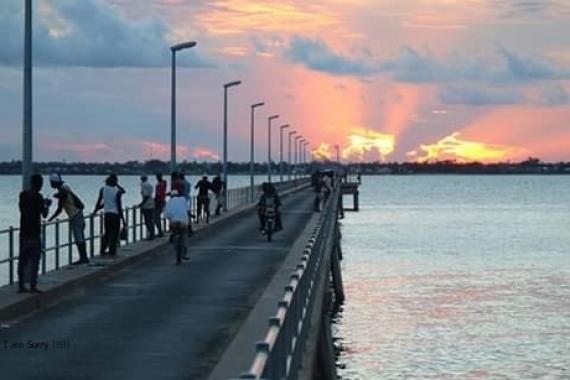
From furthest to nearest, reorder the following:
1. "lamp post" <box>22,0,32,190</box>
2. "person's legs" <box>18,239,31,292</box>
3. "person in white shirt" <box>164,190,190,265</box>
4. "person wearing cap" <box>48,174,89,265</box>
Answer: "person in white shirt" <box>164,190,190,265</box>, "person wearing cap" <box>48,174,89,265</box>, "lamp post" <box>22,0,32,190</box>, "person's legs" <box>18,239,31,292</box>

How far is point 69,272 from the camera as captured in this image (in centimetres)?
2306

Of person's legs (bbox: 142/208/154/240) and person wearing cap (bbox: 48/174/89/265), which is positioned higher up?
person wearing cap (bbox: 48/174/89/265)

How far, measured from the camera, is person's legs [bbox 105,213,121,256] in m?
26.8

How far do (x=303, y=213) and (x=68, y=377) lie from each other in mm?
47590

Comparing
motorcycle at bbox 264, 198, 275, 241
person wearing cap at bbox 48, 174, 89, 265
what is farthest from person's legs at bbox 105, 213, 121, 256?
motorcycle at bbox 264, 198, 275, 241

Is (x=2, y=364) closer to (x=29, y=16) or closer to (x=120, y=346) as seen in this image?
(x=120, y=346)

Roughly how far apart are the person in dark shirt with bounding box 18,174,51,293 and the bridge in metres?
0.41

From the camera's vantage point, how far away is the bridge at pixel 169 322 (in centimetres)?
1311

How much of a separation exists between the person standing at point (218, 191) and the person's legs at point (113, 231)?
23111 mm

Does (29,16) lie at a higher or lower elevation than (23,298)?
higher

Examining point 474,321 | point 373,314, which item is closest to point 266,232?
point 373,314

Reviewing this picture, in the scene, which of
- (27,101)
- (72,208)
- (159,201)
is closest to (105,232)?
(72,208)

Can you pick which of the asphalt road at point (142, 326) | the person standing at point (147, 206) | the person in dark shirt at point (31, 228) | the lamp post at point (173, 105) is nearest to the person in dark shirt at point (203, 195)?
the lamp post at point (173, 105)

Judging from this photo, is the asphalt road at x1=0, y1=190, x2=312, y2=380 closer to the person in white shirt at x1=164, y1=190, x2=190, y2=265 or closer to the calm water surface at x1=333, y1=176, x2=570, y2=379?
the person in white shirt at x1=164, y1=190, x2=190, y2=265
